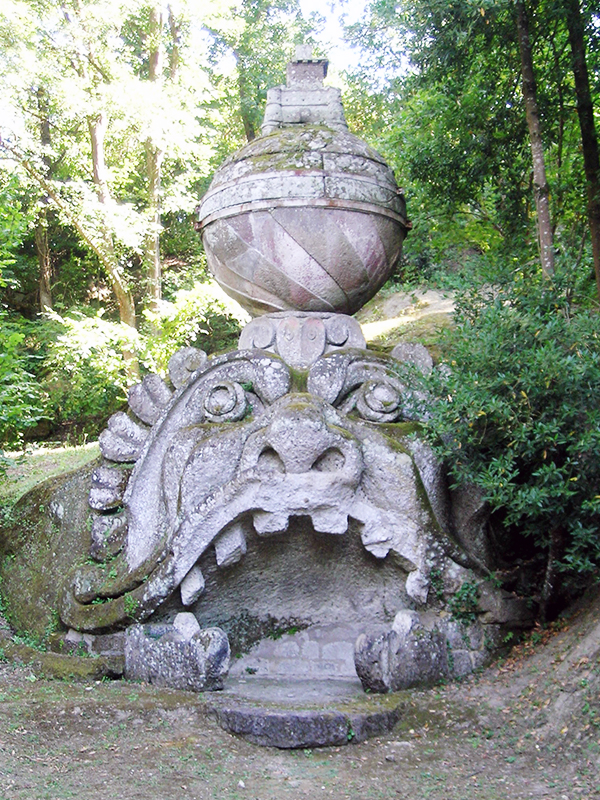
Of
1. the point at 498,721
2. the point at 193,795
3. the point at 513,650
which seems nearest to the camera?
the point at 193,795

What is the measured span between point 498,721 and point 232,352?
237cm

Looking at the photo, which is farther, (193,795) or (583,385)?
(583,385)

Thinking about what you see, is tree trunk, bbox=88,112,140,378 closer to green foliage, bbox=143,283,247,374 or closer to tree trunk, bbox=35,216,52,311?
green foliage, bbox=143,283,247,374

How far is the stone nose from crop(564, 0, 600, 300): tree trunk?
2452 millimetres

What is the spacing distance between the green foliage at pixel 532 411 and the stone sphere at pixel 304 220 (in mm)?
1151

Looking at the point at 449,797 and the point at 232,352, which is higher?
the point at 232,352

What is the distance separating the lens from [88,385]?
13008 mm

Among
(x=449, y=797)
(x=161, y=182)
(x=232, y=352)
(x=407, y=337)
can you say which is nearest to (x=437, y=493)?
(x=232, y=352)

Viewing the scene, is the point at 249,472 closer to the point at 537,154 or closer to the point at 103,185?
the point at 537,154

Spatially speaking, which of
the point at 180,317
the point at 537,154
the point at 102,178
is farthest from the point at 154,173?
the point at 537,154

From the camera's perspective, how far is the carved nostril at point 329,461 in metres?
4.11

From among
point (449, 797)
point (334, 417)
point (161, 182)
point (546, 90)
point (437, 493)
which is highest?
point (161, 182)

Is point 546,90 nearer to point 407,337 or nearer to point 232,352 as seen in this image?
point 232,352

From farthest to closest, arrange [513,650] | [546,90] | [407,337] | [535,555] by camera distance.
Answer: [407,337], [546,90], [535,555], [513,650]
